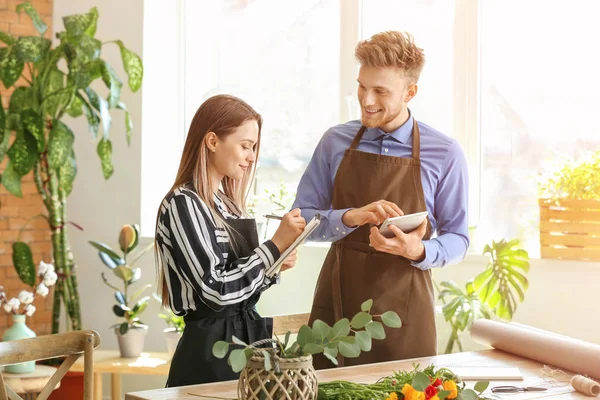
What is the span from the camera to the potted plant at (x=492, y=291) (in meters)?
3.86

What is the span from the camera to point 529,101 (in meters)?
4.29

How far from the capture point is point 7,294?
17.0ft

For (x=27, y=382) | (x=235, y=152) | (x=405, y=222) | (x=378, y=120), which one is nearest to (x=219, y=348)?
(x=235, y=152)

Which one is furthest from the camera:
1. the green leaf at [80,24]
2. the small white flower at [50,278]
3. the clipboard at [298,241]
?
the green leaf at [80,24]

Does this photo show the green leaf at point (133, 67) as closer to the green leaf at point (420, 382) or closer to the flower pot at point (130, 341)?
the flower pot at point (130, 341)

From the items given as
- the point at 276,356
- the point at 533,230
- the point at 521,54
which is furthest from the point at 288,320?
the point at 521,54

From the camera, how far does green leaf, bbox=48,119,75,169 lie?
14.7 ft

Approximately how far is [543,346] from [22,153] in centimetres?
302

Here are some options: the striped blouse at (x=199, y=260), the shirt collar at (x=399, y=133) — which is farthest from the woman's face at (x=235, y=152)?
the shirt collar at (x=399, y=133)

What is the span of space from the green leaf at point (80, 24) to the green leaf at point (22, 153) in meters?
0.61

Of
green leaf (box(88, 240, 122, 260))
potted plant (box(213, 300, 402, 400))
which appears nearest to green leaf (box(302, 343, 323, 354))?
potted plant (box(213, 300, 402, 400))

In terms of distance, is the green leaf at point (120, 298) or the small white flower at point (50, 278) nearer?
the small white flower at point (50, 278)

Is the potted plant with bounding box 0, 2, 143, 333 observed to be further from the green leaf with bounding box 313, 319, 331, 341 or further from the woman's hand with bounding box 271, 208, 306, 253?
the green leaf with bounding box 313, 319, 331, 341

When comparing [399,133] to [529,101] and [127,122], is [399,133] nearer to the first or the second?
[529,101]
